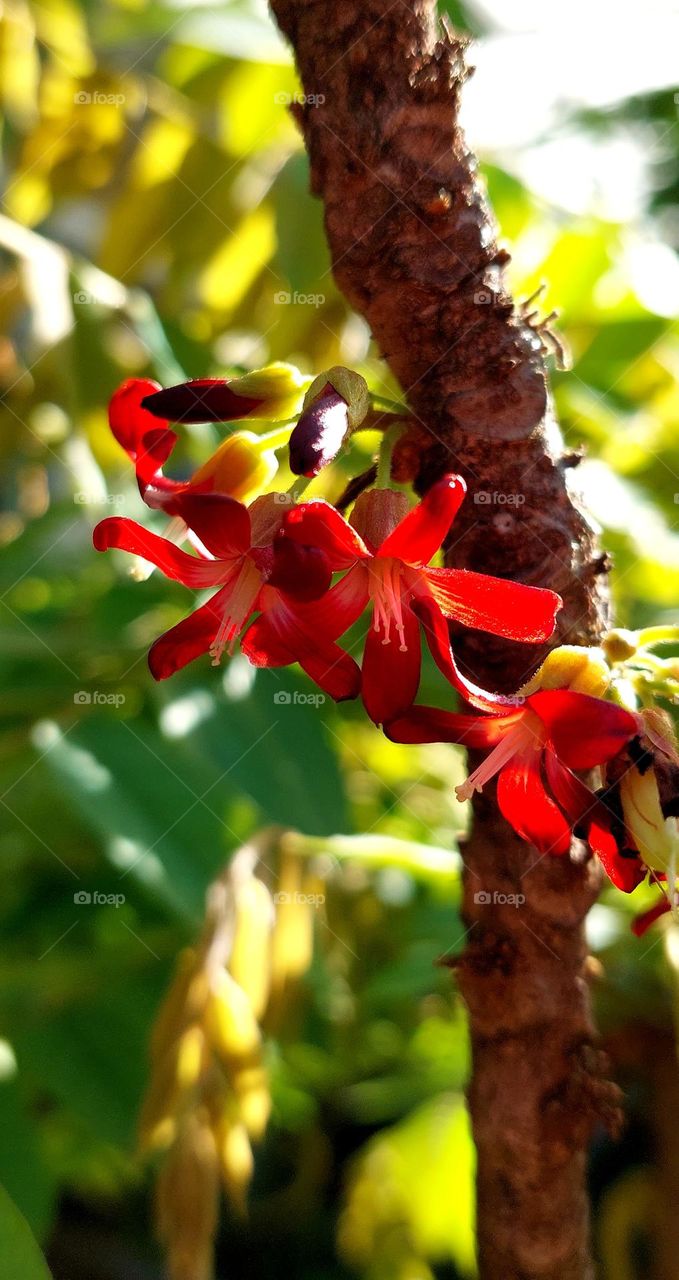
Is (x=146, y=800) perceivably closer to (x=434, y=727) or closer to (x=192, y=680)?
(x=192, y=680)

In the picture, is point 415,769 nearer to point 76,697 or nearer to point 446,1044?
point 446,1044

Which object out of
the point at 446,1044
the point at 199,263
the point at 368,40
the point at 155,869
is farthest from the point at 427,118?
the point at 446,1044

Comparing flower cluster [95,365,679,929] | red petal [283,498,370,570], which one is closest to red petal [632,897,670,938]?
flower cluster [95,365,679,929]

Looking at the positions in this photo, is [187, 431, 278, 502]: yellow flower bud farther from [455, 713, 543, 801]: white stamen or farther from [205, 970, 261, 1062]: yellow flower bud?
[205, 970, 261, 1062]: yellow flower bud

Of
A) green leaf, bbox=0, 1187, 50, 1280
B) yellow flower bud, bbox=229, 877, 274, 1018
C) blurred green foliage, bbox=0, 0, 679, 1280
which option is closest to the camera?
green leaf, bbox=0, 1187, 50, 1280

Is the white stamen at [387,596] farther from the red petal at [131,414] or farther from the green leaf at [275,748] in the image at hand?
the green leaf at [275,748]

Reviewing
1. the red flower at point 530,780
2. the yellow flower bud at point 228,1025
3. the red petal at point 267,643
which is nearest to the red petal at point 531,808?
the red flower at point 530,780

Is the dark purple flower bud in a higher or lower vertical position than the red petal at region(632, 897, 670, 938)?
higher
